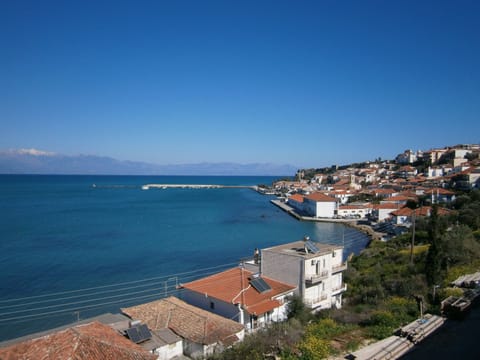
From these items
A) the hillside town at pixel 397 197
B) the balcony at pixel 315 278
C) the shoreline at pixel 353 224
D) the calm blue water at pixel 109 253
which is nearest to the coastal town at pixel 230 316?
the balcony at pixel 315 278

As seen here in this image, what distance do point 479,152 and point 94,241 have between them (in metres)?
81.4

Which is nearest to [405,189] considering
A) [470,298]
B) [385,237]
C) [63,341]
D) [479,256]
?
[385,237]

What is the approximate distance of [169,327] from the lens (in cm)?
1141

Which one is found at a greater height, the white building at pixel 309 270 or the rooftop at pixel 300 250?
the rooftop at pixel 300 250

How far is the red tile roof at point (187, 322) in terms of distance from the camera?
10.5 m

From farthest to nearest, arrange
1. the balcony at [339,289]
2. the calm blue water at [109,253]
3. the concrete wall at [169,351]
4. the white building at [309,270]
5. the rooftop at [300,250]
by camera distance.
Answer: the calm blue water at [109,253], the balcony at [339,289], the rooftop at [300,250], the white building at [309,270], the concrete wall at [169,351]

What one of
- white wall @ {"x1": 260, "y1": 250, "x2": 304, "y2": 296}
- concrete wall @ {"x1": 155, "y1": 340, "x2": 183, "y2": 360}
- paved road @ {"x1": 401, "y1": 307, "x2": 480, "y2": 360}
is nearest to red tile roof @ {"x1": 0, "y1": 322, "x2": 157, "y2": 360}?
concrete wall @ {"x1": 155, "y1": 340, "x2": 183, "y2": 360}

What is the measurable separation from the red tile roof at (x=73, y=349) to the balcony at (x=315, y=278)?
7.88m

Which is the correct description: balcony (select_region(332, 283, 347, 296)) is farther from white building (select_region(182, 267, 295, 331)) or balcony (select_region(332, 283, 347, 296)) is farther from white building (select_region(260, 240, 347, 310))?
white building (select_region(182, 267, 295, 331))

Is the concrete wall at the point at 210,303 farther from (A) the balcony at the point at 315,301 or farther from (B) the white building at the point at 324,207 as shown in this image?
(B) the white building at the point at 324,207

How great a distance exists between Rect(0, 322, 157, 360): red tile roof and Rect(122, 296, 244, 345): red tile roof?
8.76 ft

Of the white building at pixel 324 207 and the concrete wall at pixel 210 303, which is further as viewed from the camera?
the white building at pixel 324 207

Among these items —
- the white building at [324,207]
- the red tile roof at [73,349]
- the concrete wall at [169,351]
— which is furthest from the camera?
the white building at [324,207]

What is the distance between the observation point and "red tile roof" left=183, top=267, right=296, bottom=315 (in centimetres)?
1276
